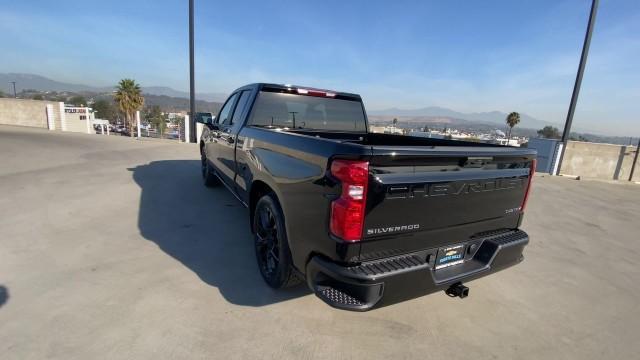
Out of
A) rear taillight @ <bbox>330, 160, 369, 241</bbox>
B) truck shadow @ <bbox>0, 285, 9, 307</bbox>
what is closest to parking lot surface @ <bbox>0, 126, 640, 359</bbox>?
truck shadow @ <bbox>0, 285, 9, 307</bbox>

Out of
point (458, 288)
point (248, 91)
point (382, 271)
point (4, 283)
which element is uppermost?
point (248, 91)

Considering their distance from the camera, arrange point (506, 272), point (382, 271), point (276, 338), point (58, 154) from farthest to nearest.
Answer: point (58, 154), point (506, 272), point (276, 338), point (382, 271)

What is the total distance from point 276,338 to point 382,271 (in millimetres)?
991

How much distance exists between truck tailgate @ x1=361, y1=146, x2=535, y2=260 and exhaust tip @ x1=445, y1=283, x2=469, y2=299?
332 millimetres

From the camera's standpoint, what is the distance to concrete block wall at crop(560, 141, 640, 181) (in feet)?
59.2

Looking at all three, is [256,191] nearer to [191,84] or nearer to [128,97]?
[191,84]

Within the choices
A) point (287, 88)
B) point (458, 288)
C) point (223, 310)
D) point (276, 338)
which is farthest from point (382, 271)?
point (287, 88)

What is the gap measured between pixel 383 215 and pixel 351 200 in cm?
23

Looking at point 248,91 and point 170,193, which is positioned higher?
point 248,91

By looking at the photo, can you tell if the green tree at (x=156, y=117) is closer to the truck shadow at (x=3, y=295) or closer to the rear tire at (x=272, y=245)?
the truck shadow at (x=3, y=295)

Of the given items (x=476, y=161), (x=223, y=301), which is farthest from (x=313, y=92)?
(x=223, y=301)

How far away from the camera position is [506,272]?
3.67 meters

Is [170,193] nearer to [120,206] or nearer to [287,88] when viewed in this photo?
[120,206]

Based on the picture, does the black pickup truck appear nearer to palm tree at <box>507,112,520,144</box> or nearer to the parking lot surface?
the parking lot surface
